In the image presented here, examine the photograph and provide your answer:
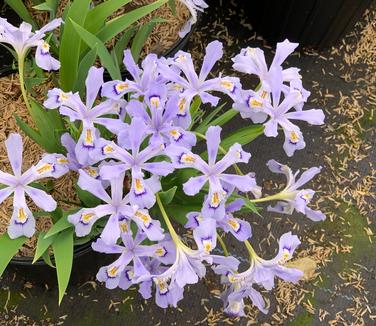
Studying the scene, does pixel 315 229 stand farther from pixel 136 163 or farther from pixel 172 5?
pixel 136 163

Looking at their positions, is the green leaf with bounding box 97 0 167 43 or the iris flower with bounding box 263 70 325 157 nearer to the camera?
the iris flower with bounding box 263 70 325 157

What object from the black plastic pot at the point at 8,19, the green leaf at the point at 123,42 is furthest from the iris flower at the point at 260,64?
the black plastic pot at the point at 8,19

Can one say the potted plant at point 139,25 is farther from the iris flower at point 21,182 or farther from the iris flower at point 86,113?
the iris flower at point 21,182

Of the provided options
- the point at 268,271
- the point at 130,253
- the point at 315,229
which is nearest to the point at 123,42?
the point at 130,253

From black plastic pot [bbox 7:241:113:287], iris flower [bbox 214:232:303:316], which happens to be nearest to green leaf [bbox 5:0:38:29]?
black plastic pot [bbox 7:241:113:287]

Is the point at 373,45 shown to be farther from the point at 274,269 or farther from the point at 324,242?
the point at 274,269

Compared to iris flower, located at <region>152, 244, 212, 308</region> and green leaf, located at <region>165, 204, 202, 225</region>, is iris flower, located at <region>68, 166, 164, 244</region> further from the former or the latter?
green leaf, located at <region>165, 204, 202, 225</region>
